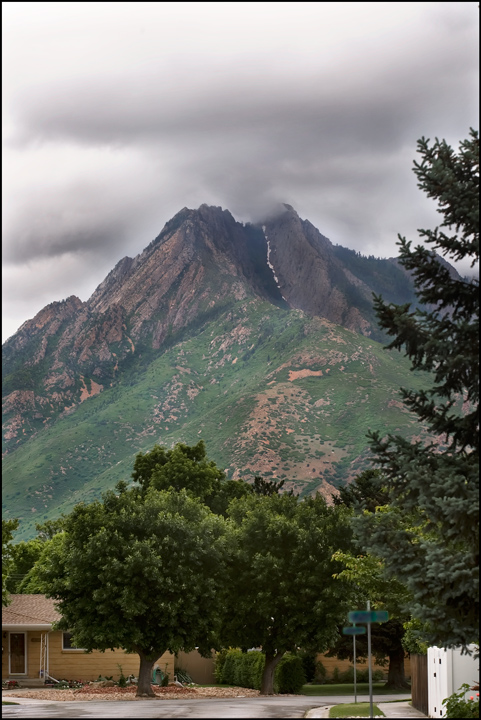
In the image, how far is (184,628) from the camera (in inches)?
1410

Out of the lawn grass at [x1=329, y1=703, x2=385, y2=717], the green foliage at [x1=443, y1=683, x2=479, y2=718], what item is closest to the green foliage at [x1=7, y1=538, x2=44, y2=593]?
the lawn grass at [x1=329, y1=703, x2=385, y2=717]

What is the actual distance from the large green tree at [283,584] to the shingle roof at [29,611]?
8751 mm

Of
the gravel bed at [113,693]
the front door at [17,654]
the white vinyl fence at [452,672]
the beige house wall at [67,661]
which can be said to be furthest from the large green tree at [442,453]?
the front door at [17,654]

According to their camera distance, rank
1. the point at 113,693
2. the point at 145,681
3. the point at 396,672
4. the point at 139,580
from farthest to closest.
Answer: the point at 396,672
the point at 113,693
the point at 145,681
the point at 139,580

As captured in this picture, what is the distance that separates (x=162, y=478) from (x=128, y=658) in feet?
70.4

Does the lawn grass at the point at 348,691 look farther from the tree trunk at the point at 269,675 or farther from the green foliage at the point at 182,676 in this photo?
the green foliage at the point at 182,676

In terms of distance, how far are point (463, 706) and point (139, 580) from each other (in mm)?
18736

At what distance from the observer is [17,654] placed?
44250 millimetres

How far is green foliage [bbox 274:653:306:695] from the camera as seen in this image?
44344 millimetres

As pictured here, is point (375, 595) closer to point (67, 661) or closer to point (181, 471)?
point (67, 661)

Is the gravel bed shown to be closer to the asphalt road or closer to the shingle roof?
the asphalt road

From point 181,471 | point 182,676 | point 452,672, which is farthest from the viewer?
point 181,471

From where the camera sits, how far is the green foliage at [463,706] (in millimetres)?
18297

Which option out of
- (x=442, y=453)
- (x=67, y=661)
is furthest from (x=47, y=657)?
(x=442, y=453)
